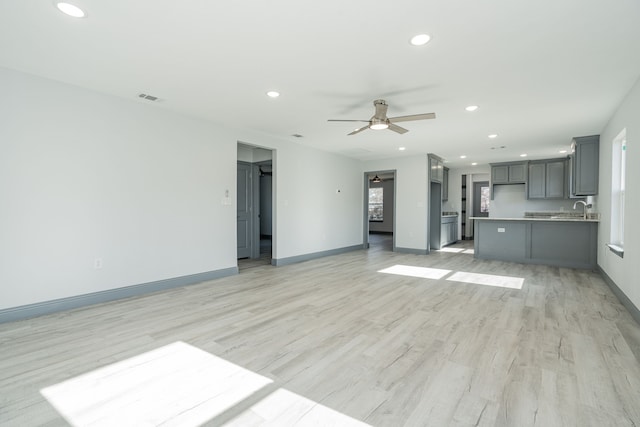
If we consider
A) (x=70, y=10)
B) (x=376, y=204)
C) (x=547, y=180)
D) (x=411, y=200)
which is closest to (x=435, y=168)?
(x=411, y=200)

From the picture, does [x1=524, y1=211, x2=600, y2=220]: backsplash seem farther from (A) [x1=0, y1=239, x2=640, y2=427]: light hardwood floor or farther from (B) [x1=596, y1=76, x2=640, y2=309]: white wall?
(A) [x1=0, y1=239, x2=640, y2=427]: light hardwood floor

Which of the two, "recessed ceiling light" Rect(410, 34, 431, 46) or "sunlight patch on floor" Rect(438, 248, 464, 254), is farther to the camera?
"sunlight patch on floor" Rect(438, 248, 464, 254)

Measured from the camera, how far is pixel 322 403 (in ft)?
5.72

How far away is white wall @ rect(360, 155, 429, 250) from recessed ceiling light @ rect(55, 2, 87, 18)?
679cm

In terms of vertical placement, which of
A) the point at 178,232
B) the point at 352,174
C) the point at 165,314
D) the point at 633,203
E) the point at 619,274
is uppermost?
the point at 352,174

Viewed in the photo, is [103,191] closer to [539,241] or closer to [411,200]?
[411,200]

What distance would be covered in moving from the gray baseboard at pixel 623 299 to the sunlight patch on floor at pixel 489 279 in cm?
104

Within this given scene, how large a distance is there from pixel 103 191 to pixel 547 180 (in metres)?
9.60

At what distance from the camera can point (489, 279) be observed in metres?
4.88

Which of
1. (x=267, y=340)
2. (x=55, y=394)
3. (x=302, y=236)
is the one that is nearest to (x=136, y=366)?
(x=55, y=394)

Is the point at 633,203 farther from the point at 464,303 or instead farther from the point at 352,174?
the point at 352,174

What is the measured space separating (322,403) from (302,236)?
490cm

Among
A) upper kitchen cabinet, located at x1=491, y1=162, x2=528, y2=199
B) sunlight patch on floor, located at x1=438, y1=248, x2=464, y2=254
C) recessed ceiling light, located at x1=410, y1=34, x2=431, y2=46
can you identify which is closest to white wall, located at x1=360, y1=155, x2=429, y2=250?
sunlight patch on floor, located at x1=438, y1=248, x2=464, y2=254

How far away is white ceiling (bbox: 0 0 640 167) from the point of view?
2148 millimetres
